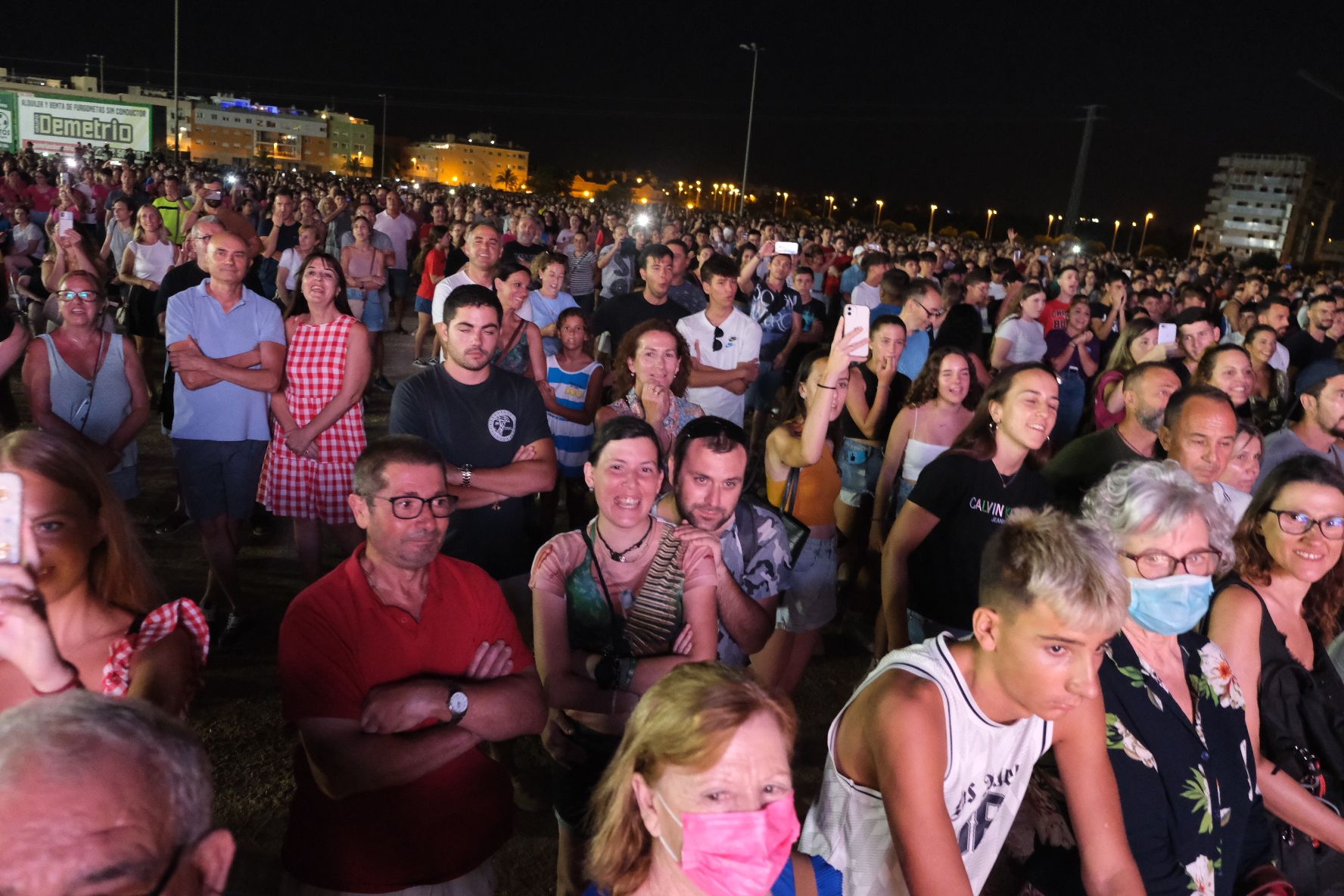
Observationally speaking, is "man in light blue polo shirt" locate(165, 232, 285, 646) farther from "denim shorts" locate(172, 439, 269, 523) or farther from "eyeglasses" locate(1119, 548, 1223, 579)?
"eyeglasses" locate(1119, 548, 1223, 579)

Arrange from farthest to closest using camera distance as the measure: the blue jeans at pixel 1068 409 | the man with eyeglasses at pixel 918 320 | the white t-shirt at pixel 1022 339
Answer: the white t-shirt at pixel 1022 339 → the blue jeans at pixel 1068 409 → the man with eyeglasses at pixel 918 320

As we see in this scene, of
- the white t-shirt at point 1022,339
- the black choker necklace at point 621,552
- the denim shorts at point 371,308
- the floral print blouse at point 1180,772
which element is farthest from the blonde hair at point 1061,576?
the denim shorts at point 371,308

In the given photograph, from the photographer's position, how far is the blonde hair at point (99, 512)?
2.12 meters

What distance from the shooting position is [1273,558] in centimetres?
300

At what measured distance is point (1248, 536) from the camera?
3.07 metres

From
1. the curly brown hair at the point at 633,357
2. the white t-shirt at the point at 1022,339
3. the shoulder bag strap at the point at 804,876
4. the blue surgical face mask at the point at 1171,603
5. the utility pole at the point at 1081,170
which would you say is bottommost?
the shoulder bag strap at the point at 804,876

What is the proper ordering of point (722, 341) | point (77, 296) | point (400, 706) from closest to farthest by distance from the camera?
1. point (400, 706)
2. point (77, 296)
3. point (722, 341)

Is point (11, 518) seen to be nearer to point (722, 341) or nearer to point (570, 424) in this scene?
point (570, 424)

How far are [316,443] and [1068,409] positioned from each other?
5.74m

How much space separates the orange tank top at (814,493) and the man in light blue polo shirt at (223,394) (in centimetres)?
266

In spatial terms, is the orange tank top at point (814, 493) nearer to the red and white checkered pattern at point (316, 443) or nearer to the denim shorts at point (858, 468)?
the denim shorts at point (858, 468)

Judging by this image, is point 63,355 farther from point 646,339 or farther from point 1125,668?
point 1125,668

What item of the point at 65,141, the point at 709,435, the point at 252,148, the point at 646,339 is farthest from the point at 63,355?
the point at 252,148

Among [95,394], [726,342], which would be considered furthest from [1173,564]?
[95,394]
